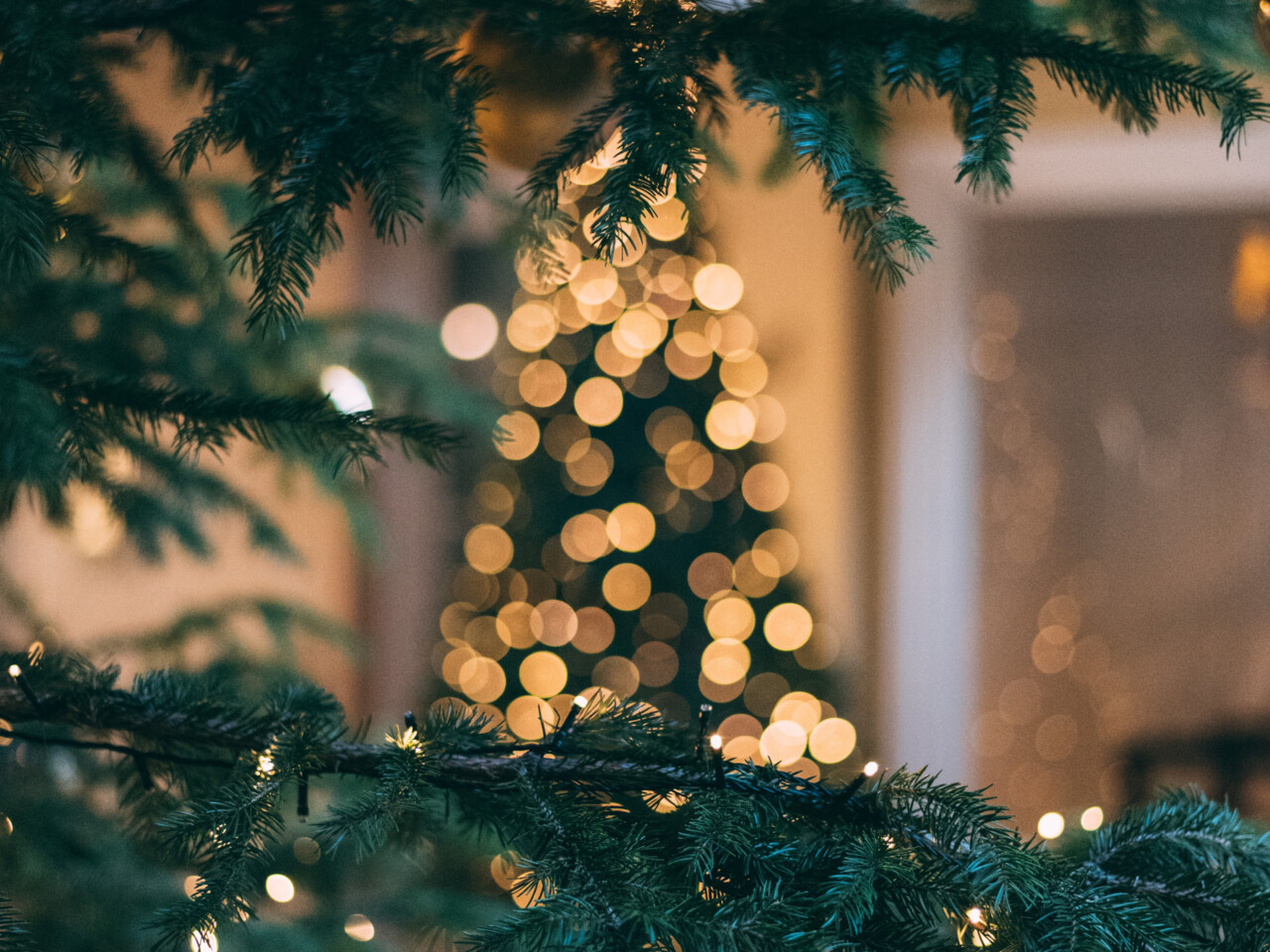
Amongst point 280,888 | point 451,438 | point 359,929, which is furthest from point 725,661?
point 451,438

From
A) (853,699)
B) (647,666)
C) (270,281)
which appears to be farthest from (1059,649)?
(270,281)

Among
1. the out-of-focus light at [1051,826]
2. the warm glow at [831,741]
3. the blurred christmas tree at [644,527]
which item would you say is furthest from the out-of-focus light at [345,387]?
the warm glow at [831,741]

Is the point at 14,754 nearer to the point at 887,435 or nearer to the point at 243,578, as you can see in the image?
the point at 243,578

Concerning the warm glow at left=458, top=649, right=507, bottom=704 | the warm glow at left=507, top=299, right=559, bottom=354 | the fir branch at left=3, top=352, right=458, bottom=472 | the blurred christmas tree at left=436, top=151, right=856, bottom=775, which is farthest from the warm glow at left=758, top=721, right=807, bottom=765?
the fir branch at left=3, top=352, right=458, bottom=472

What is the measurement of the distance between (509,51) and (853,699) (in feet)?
5.88

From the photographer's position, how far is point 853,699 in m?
2.20

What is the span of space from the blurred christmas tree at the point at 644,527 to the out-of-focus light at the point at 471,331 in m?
0.34

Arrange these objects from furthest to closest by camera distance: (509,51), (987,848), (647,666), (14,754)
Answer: (647,666), (14,754), (509,51), (987,848)

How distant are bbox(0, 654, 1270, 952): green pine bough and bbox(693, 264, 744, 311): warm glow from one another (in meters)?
1.79

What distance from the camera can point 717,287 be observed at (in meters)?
2.27

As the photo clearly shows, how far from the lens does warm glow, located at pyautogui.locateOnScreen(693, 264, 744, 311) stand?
2.23m

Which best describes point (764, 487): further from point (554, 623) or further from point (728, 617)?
point (554, 623)

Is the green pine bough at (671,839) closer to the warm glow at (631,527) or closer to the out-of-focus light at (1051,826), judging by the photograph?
the out-of-focus light at (1051,826)

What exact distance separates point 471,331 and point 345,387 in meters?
1.56
